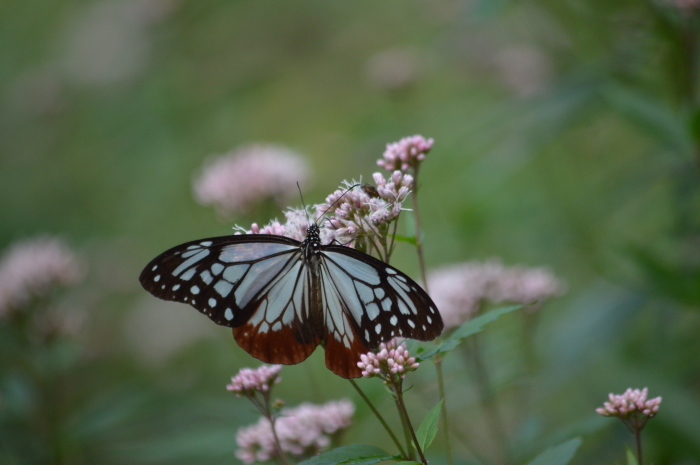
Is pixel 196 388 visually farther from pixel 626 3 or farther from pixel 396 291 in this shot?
pixel 626 3

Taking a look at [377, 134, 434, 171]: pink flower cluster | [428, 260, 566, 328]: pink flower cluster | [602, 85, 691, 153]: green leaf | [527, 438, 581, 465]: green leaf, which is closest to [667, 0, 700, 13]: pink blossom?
[602, 85, 691, 153]: green leaf

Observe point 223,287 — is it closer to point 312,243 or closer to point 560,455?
point 312,243

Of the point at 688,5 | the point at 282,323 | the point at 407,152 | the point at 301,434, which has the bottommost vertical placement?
the point at 301,434

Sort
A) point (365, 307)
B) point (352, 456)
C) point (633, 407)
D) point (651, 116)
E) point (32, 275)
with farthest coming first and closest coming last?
point (32, 275) < point (651, 116) < point (365, 307) < point (633, 407) < point (352, 456)

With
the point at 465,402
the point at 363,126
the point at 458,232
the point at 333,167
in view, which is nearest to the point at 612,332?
the point at 465,402

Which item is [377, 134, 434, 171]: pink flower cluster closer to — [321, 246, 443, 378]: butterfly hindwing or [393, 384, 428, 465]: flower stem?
[321, 246, 443, 378]: butterfly hindwing

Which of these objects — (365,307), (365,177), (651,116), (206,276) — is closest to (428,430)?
(365,307)
